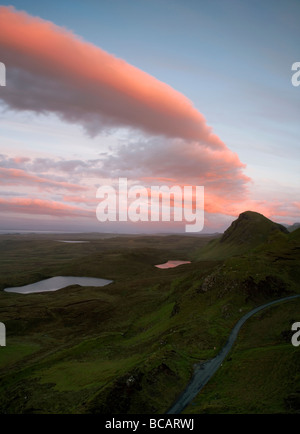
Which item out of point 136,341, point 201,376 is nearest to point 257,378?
point 201,376

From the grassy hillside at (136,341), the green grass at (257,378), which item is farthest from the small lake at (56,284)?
the green grass at (257,378)

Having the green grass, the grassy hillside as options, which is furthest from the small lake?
the green grass

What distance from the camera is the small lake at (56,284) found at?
164m

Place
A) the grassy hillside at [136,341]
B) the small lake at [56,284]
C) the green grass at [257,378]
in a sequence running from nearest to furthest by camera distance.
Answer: the green grass at [257,378]
the grassy hillside at [136,341]
the small lake at [56,284]

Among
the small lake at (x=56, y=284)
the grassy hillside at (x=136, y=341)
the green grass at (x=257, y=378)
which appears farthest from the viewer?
the small lake at (x=56, y=284)

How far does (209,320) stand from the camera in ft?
226

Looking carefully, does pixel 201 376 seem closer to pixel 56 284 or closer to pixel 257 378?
pixel 257 378

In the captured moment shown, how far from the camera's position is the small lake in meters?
164

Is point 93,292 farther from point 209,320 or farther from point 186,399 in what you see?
point 186,399

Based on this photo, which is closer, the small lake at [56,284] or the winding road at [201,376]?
the winding road at [201,376]

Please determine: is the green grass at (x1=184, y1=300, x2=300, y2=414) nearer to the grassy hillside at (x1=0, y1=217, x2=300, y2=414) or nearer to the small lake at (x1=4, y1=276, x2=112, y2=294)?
the grassy hillside at (x1=0, y1=217, x2=300, y2=414)

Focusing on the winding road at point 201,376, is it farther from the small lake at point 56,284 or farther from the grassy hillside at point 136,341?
the small lake at point 56,284
